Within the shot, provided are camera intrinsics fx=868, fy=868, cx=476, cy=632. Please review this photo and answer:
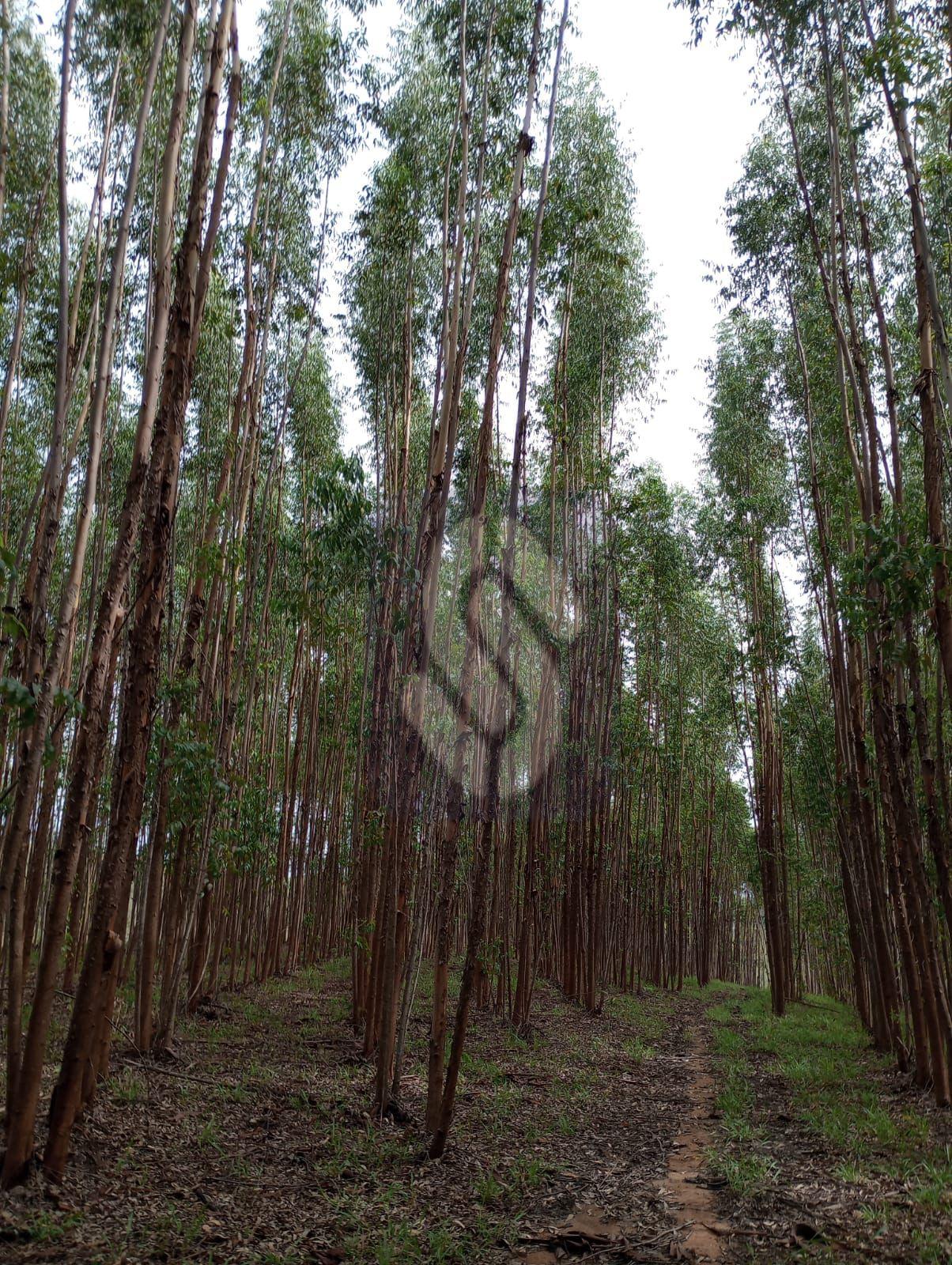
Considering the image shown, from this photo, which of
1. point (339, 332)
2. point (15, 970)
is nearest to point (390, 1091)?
point (15, 970)

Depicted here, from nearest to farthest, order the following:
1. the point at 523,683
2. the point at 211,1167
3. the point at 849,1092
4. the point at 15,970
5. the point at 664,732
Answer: the point at 15,970
the point at 211,1167
the point at 849,1092
the point at 523,683
the point at 664,732

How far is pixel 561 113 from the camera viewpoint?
11.0m

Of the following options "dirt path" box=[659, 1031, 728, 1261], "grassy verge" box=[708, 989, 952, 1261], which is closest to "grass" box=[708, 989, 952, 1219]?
"grassy verge" box=[708, 989, 952, 1261]

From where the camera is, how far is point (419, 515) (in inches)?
337

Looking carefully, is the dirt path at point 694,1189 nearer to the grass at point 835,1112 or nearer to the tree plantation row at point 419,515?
the grass at point 835,1112

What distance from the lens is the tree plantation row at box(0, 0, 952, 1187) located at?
445cm

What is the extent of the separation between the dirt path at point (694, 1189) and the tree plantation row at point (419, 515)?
131 centimetres

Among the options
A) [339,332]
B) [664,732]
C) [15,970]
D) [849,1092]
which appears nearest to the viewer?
[15,970]

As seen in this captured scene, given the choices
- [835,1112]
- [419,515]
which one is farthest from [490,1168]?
[419,515]

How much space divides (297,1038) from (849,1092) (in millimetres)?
4900

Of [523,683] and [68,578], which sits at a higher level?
[523,683]

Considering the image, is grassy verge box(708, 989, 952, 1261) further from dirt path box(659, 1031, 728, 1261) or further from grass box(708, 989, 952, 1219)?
dirt path box(659, 1031, 728, 1261)

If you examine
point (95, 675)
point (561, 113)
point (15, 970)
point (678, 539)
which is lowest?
point (15, 970)

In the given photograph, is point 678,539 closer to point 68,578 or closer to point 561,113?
point 561,113
